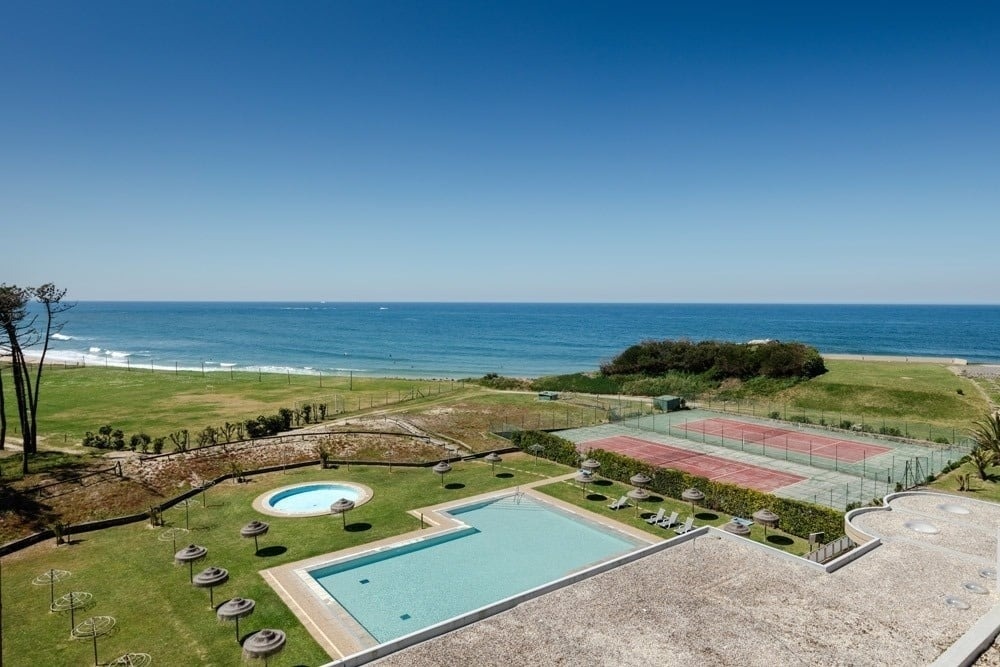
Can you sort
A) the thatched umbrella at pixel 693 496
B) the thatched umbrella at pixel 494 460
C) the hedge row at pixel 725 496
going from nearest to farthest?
the hedge row at pixel 725 496, the thatched umbrella at pixel 693 496, the thatched umbrella at pixel 494 460

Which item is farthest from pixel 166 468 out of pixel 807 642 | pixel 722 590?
pixel 807 642

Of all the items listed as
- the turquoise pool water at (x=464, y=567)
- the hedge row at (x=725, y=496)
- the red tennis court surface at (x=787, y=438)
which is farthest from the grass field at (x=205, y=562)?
the red tennis court surface at (x=787, y=438)

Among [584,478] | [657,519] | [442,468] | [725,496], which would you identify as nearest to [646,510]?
[657,519]

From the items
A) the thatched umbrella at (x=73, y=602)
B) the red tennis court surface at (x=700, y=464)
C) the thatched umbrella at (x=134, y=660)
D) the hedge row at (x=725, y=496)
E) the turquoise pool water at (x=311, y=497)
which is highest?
the hedge row at (x=725, y=496)

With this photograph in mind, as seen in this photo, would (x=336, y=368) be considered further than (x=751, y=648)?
Yes

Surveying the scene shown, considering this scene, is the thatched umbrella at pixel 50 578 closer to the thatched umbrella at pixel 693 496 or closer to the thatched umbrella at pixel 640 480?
the thatched umbrella at pixel 640 480

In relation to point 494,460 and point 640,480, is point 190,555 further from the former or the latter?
point 640,480

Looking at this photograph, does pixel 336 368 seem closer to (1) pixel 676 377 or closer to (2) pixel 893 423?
(1) pixel 676 377
